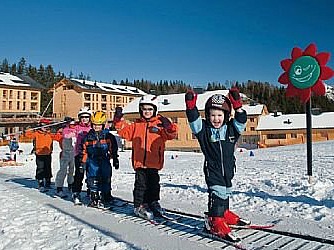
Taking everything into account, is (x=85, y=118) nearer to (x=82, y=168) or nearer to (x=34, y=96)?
(x=82, y=168)

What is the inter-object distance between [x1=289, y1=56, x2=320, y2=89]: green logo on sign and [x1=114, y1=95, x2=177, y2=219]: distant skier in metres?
4.14

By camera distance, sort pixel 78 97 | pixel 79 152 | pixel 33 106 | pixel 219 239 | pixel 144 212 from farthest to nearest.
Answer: pixel 33 106 < pixel 78 97 < pixel 79 152 < pixel 144 212 < pixel 219 239

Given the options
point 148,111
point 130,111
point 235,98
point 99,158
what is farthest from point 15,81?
point 235,98

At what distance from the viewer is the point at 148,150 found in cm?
623

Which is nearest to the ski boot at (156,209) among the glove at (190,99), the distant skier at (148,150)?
the distant skier at (148,150)

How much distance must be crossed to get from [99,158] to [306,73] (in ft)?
17.0

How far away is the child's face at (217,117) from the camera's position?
4957mm

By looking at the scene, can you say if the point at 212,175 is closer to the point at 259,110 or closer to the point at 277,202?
the point at 277,202

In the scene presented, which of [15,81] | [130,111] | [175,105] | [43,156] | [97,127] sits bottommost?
[43,156]

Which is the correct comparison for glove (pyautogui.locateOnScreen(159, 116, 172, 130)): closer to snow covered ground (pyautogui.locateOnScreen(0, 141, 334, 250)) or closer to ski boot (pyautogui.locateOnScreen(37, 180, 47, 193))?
snow covered ground (pyautogui.locateOnScreen(0, 141, 334, 250))

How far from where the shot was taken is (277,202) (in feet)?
22.6

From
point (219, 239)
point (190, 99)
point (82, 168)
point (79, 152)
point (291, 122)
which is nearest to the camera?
point (219, 239)

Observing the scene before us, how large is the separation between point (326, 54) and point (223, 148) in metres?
5.03

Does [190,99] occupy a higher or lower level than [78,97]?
lower
